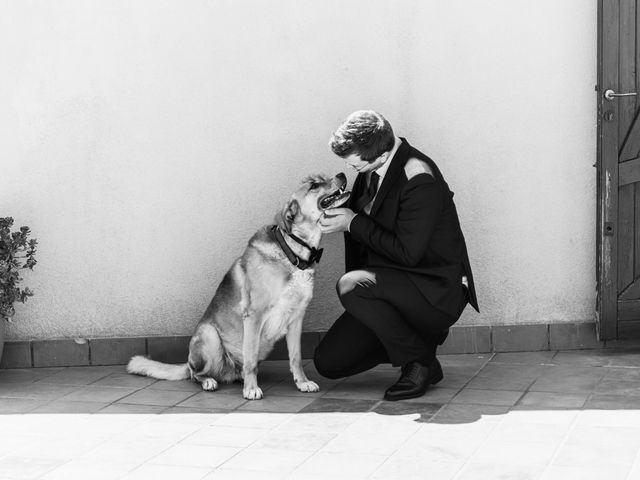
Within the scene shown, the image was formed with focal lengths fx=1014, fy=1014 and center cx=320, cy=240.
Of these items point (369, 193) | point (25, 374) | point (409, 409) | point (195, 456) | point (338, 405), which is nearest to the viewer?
point (195, 456)

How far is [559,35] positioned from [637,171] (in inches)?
34.8

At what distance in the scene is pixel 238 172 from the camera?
589cm

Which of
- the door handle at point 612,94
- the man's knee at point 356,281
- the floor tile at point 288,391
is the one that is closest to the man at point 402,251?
the man's knee at point 356,281

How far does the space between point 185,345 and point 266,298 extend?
0.96m

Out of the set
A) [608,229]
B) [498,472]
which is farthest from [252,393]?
[608,229]

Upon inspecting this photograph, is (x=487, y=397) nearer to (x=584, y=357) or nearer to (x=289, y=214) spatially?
(x=584, y=357)

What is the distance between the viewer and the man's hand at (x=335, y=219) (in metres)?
5.11

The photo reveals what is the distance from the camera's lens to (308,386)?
5.26 meters

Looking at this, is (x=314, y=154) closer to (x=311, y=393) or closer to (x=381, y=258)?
(x=381, y=258)

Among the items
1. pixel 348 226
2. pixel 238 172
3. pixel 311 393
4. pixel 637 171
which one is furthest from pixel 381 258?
pixel 637 171

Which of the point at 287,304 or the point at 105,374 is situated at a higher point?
the point at 287,304

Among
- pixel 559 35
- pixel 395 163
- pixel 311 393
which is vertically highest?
pixel 559 35

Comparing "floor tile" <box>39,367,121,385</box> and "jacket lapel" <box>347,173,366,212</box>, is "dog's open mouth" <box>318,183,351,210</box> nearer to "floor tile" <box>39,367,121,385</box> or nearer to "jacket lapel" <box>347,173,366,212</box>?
"jacket lapel" <box>347,173,366,212</box>

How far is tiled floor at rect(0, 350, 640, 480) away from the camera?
400cm
